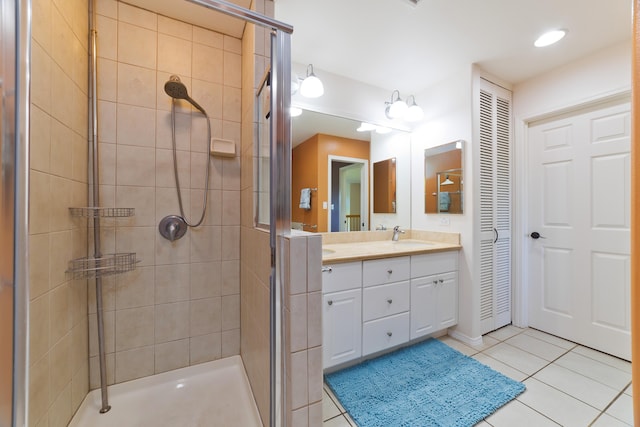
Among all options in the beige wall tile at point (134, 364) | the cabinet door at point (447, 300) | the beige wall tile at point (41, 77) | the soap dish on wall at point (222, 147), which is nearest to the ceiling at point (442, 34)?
the soap dish on wall at point (222, 147)

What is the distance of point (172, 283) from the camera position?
1.57 meters

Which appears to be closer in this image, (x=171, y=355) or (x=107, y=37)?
(x=107, y=37)

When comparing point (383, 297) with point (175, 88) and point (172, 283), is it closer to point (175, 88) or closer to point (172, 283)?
point (172, 283)

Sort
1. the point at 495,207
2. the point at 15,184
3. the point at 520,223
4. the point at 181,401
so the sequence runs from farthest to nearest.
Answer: the point at 520,223 < the point at 495,207 < the point at 181,401 < the point at 15,184

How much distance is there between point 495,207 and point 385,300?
1441 millimetres

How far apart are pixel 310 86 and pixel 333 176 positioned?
77cm

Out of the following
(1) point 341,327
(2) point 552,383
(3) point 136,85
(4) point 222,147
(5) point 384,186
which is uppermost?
(3) point 136,85

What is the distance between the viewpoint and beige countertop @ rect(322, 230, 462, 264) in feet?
6.08

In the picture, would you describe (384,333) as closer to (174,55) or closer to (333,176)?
(333,176)

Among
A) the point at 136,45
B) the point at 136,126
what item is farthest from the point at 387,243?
the point at 136,45

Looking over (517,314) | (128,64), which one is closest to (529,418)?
(517,314)

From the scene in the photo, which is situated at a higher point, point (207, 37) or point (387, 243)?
point (207, 37)

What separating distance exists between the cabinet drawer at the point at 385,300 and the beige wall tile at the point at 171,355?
3.99ft

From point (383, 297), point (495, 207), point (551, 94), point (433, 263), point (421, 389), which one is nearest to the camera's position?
point (421, 389)
